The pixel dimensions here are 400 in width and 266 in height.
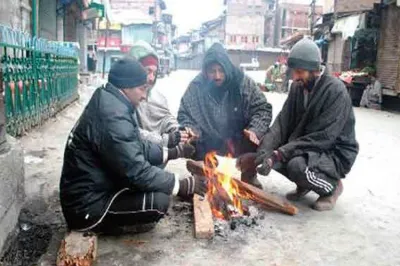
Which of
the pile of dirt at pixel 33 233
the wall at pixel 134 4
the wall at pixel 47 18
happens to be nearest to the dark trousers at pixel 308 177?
the pile of dirt at pixel 33 233

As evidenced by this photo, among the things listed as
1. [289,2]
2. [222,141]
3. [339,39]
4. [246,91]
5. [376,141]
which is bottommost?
[376,141]

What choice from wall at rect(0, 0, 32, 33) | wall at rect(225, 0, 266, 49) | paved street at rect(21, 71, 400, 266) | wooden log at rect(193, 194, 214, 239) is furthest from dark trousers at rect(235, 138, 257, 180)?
wall at rect(225, 0, 266, 49)

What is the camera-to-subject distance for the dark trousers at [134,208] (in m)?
3.26

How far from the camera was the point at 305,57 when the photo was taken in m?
4.20

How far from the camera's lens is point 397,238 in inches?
147

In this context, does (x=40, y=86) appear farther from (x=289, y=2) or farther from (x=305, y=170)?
(x=289, y=2)

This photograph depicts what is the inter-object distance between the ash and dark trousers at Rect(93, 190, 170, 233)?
2.02 ft

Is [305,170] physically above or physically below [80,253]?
above

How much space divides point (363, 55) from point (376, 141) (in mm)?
13062

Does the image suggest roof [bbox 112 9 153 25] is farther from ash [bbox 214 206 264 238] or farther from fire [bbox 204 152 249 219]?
ash [bbox 214 206 264 238]

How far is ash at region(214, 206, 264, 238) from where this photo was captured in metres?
3.70

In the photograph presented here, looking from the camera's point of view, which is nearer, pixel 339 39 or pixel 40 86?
pixel 40 86

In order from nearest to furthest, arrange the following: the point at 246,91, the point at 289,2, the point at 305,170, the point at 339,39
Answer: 1. the point at 305,170
2. the point at 246,91
3. the point at 339,39
4. the point at 289,2

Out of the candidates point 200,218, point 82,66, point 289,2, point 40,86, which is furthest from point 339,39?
point 289,2
